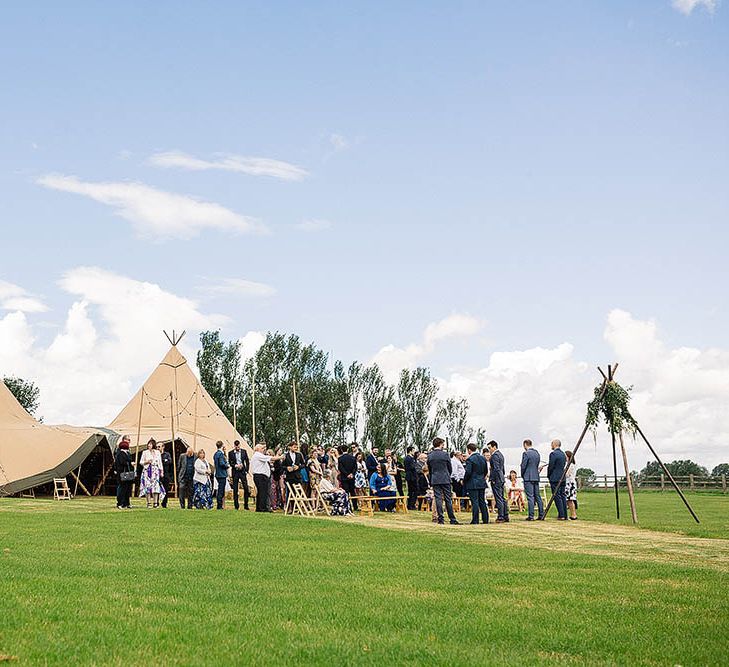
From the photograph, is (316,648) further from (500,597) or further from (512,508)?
(512,508)

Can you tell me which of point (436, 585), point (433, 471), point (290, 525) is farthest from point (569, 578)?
point (433, 471)

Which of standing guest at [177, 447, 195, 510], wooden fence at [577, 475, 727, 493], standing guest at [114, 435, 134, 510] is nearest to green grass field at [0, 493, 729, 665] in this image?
standing guest at [114, 435, 134, 510]

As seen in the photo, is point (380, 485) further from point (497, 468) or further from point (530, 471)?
point (530, 471)

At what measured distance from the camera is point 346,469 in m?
22.1

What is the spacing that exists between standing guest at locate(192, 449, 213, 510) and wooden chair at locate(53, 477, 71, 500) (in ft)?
23.9

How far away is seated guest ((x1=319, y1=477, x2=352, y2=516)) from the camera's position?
21.1 meters

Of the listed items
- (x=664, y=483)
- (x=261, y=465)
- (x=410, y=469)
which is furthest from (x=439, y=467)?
(x=664, y=483)

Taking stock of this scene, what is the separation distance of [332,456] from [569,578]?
55.4 feet

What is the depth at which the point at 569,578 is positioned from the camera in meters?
8.91

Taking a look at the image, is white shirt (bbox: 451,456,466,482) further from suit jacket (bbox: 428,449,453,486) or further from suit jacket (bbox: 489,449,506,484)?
suit jacket (bbox: 428,449,453,486)

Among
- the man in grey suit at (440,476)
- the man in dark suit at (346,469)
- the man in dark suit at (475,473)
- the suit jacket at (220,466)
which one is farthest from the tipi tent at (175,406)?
the man in dark suit at (475,473)

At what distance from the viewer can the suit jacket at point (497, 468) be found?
1920 cm

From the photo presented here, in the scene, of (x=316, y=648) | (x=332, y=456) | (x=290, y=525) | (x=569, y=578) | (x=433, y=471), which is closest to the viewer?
(x=316, y=648)

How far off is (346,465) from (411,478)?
2.31 m
